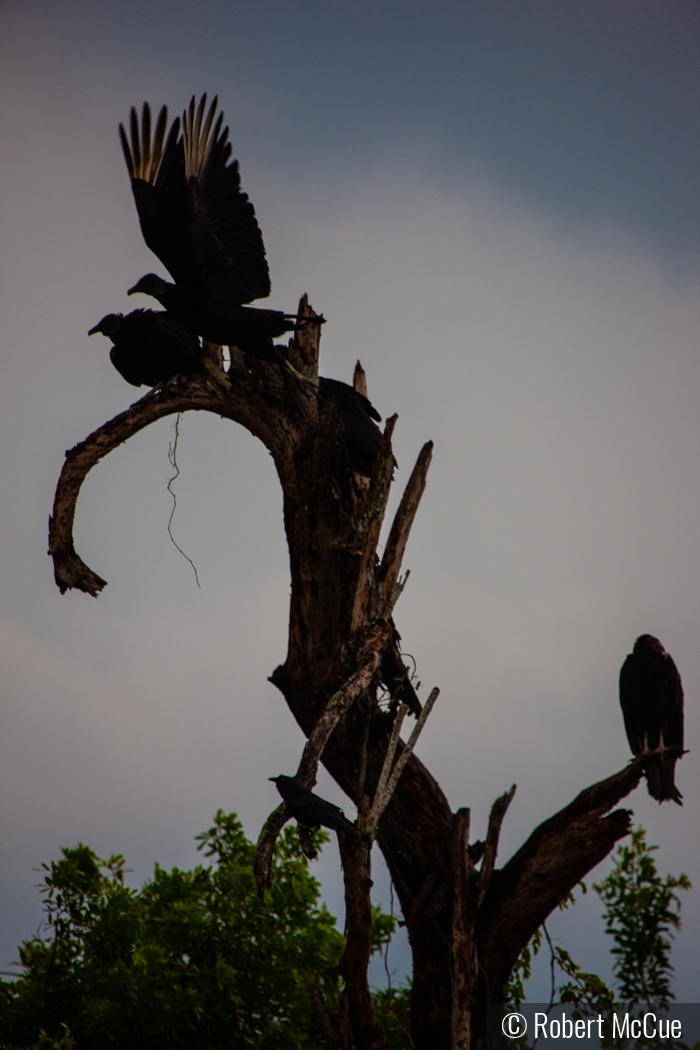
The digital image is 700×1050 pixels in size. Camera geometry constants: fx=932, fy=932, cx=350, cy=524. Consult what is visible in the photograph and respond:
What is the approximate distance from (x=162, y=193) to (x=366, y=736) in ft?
11.3

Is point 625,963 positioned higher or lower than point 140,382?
lower

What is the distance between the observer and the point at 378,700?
17.5ft

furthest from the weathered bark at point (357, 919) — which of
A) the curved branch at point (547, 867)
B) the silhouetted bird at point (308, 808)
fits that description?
the curved branch at point (547, 867)

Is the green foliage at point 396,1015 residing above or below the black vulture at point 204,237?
below

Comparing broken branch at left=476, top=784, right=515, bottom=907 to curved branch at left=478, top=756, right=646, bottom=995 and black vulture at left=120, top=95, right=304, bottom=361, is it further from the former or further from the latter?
black vulture at left=120, top=95, right=304, bottom=361

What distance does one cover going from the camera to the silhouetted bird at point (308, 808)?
3.85 meters

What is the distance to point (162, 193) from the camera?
222 inches

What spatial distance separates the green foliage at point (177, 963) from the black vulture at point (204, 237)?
352cm

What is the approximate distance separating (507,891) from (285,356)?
3336 mm

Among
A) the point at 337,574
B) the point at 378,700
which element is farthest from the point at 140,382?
the point at 378,700

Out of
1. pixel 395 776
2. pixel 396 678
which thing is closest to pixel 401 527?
pixel 396 678

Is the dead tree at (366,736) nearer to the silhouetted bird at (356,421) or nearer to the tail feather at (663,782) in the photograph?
the silhouetted bird at (356,421)

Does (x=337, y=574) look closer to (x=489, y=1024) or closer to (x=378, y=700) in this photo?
(x=378, y=700)

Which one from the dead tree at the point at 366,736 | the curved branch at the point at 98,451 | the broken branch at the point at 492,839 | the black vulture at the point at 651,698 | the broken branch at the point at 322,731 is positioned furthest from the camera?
the black vulture at the point at 651,698
